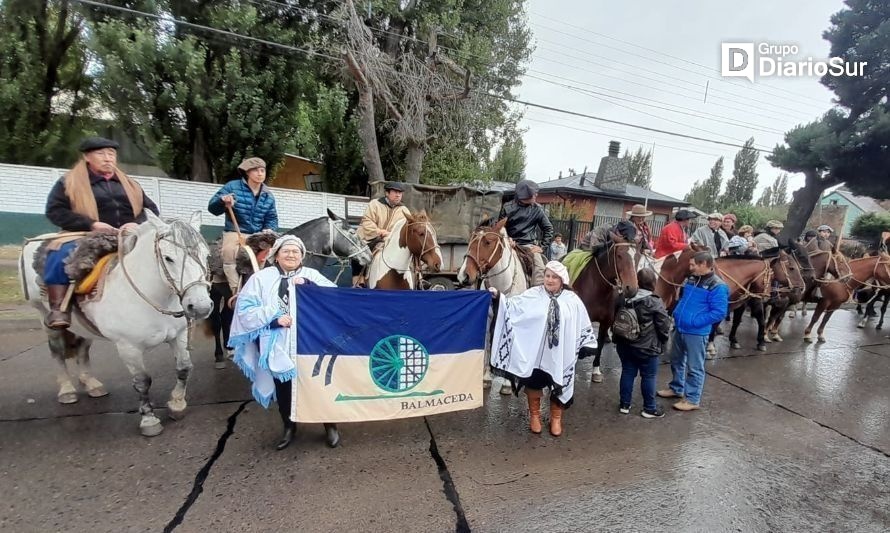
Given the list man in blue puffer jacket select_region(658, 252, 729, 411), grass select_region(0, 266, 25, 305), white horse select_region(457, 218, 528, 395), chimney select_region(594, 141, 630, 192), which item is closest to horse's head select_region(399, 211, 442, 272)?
white horse select_region(457, 218, 528, 395)

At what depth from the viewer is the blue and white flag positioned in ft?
11.4

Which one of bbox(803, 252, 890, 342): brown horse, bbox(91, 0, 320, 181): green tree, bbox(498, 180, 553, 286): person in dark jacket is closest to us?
bbox(498, 180, 553, 286): person in dark jacket

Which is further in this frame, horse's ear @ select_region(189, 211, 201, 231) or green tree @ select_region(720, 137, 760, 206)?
green tree @ select_region(720, 137, 760, 206)

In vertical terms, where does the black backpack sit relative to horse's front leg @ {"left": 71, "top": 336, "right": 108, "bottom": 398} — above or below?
above

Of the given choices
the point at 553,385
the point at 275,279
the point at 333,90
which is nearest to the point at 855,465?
the point at 553,385

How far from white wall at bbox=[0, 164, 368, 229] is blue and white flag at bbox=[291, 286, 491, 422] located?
586 centimetres

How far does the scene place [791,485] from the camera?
11.2ft

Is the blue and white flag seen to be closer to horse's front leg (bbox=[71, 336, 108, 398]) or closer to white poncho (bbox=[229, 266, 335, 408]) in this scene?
white poncho (bbox=[229, 266, 335, 408])

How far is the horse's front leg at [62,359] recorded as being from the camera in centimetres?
414

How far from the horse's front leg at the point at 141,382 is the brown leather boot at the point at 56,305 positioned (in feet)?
1.93

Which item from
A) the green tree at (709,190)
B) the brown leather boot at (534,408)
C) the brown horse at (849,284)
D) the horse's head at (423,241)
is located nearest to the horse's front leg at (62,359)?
the horse's head at (423,241)

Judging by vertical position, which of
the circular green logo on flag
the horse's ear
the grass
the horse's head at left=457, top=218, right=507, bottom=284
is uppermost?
the horse's ear

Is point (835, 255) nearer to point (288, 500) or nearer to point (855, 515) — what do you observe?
point (855, 515)

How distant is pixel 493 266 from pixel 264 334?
2.75 meters
